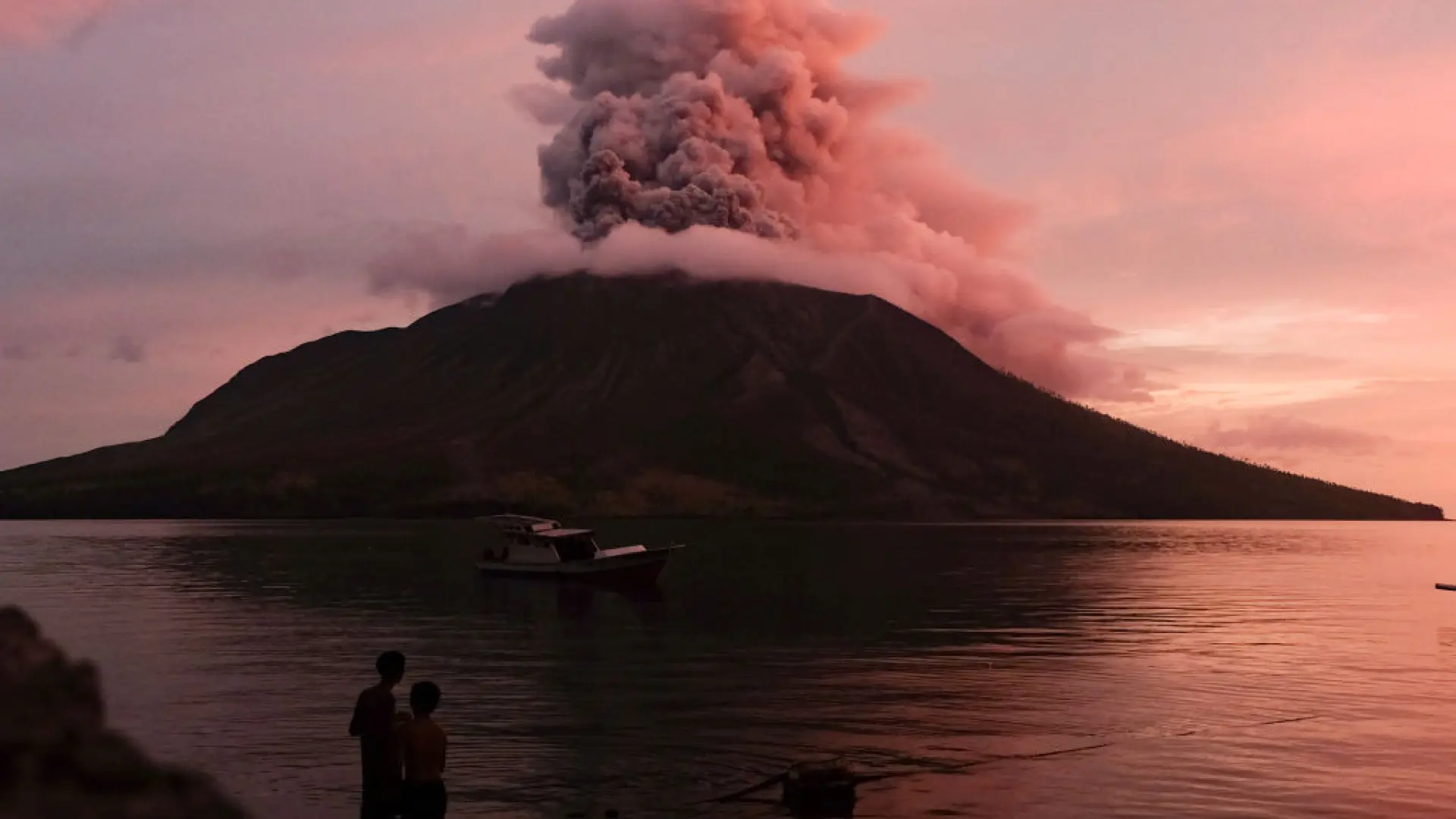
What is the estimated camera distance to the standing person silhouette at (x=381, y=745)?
783 inches

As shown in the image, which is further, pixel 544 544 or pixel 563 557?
pixel 544 544

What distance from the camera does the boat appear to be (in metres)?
100

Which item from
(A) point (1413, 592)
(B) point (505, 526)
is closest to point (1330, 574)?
(A) point (1413, 592)

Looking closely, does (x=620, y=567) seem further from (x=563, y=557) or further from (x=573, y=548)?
(x=563, y=557)

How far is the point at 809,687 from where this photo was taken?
4728cm

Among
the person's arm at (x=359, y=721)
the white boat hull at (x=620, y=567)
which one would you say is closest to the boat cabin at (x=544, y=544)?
the white boat hull at (x=620, y=567)

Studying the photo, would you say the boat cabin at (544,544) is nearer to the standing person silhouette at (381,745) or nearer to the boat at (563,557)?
the boat at (563,557)

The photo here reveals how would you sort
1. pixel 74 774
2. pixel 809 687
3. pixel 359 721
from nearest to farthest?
1. pixel 74 774
2. pixel 359 721
3. pixel 809 687

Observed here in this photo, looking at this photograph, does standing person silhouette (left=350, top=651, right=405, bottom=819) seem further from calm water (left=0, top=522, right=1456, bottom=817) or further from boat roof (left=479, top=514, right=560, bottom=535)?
boat roof (left=479, top=514, right=560, bottom=535)

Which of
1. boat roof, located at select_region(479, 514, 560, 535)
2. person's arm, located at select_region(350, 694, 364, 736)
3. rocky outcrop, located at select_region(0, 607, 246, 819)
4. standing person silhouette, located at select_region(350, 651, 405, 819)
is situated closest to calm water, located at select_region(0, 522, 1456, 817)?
boat roof, located at select_region(479, 514, 560, 535)

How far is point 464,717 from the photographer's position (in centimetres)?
4019

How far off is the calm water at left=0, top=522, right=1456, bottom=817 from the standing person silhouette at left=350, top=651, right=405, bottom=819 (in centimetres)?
857

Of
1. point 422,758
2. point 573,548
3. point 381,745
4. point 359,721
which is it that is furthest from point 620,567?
point 422,758

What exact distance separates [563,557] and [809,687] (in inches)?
2363
